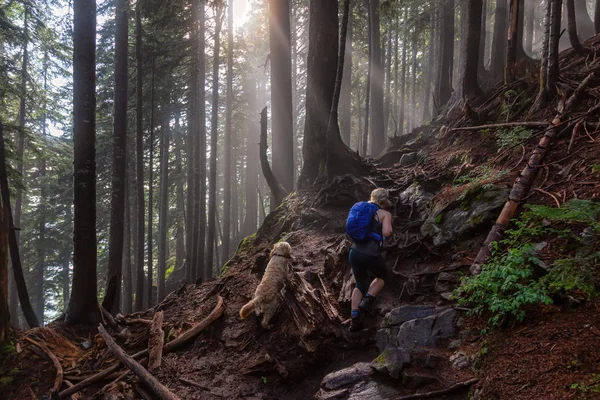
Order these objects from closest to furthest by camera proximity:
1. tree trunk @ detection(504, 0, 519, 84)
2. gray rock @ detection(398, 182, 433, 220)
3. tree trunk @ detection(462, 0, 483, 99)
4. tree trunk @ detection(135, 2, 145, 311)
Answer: gray rock @ detection(398, 182, 433, 220) < tree trunk @ detection(504, 0, 519, 84) < tree trunk @ detection(462, 0, 483, 99) < tree trunk @ detection(135, 2, 145, 311)

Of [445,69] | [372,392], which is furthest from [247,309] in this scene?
[445,69]

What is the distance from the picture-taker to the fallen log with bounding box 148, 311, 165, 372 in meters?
4.91

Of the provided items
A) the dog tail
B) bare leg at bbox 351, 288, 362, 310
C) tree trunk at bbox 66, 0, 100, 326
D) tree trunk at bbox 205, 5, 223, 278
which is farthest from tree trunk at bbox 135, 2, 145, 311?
bare leg at bbox 351, 288, 362, 310

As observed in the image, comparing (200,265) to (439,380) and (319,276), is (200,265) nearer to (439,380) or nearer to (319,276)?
(319,276)

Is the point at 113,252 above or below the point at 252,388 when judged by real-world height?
above

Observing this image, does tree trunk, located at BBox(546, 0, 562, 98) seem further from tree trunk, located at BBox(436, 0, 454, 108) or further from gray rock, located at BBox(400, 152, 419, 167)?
tree trunk, located at BBox(436, 0, 454, 108)

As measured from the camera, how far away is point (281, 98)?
12664 millimetres

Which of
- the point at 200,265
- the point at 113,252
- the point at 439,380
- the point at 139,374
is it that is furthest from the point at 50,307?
the point at 439,380

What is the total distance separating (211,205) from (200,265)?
2632mm

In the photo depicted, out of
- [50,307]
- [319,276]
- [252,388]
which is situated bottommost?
[50,307]

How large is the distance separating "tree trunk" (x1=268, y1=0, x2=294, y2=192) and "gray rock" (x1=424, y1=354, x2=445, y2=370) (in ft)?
30.5

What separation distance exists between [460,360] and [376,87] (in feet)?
51.7

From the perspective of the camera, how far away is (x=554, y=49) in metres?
6.35

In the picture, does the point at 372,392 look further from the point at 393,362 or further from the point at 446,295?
the point at 446,295
